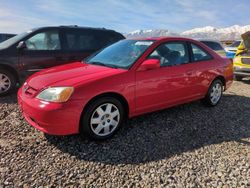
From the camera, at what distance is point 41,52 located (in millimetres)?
6098

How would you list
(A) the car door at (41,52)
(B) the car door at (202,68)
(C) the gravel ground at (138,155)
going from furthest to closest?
(A) the car door at (41,52) → (B) the car door at (202,68) → (C) the gravel ground at (138,155)

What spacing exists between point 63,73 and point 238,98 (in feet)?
15.0

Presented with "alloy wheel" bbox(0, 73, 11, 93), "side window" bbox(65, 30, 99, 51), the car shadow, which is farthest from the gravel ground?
"side window" bbox(65, 30, 99, 51)

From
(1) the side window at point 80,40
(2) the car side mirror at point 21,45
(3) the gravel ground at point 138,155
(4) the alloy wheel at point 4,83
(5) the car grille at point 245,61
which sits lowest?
(3) the gravel ground at point 138,155

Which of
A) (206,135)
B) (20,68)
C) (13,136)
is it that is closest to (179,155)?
(206,135)

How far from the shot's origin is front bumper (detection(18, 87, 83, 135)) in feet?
10.1

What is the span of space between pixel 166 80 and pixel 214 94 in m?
1.74

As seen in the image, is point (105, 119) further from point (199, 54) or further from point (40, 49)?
point (40, 49)

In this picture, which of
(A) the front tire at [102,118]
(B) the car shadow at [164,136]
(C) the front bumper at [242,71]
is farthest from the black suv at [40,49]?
(C) the front bumper at [242,71]

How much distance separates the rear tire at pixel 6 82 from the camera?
223 inches

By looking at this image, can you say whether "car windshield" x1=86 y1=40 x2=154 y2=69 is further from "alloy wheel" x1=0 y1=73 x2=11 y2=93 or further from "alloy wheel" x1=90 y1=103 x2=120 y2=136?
"alloy wheel" x1=0 y1=73 x2=11 y2=93

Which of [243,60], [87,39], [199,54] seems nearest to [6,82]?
[87,39]

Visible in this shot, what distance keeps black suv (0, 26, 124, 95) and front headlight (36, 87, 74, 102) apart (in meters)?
3.05

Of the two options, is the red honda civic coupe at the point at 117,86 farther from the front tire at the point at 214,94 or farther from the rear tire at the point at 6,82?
the rear tire at the point at 6,82
